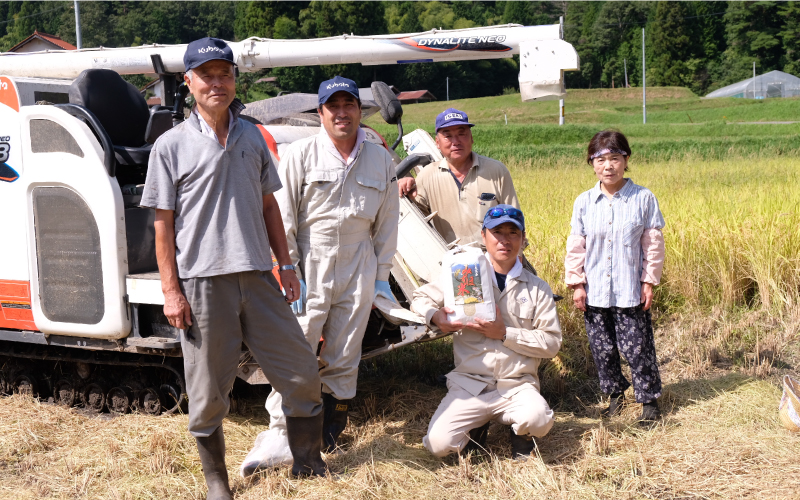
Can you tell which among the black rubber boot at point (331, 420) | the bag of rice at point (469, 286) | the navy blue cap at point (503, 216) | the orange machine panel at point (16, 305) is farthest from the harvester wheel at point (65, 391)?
the navy blue cap at point (503, 216)

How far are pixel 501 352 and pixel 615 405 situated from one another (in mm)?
1142

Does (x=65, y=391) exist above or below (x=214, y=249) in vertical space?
below

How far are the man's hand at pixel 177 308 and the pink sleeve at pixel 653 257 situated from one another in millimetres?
2678

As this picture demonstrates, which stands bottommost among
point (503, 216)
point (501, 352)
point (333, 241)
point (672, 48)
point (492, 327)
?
point (501, 352)

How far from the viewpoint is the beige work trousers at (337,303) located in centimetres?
390

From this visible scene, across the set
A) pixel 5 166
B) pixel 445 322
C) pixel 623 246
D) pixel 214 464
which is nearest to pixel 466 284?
pixel 445 322

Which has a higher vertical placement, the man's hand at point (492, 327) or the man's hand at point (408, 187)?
the man's hand at point (408, 187)

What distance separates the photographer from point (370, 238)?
4.09 meters

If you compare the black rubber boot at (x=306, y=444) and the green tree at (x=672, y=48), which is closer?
the black rubber boot at (x=306, y=444)

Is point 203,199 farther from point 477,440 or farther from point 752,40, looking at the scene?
point 752,40

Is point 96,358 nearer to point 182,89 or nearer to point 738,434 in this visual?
point 182,89

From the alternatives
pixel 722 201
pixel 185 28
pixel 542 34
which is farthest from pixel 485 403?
pixel 185 28

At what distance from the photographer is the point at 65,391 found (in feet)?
17.4

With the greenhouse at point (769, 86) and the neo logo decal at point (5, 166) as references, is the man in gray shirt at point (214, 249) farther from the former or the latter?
the greenhouse at point (769, 86)
